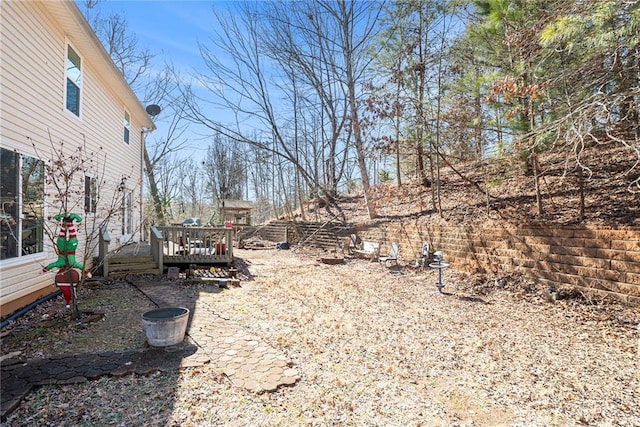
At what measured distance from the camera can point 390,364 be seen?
3646 millimetres

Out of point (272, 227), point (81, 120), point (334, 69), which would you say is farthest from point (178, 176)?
point (81, 120)

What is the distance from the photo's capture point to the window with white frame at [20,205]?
15.6 feet

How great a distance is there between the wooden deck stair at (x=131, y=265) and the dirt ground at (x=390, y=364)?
3.45 ft

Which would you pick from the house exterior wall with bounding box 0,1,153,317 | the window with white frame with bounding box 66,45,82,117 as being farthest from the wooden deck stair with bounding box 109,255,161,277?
the window with white frame with bounding box 66,45,82,117

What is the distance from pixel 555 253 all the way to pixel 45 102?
358 inches

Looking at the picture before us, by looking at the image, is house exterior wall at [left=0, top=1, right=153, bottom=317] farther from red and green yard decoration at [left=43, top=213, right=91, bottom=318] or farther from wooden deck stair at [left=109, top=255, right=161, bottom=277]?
wooden deck stair at [left=109, top=255, right=161, bottom=277]

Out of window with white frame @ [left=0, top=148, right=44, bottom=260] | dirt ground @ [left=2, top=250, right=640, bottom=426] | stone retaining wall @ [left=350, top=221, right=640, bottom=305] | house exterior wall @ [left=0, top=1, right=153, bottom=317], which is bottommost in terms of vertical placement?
dirt ground @ [left=2, top=250, right=640, bottom=426]

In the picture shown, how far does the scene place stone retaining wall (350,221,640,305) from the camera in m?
5.12

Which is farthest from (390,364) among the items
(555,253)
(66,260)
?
(66,260)

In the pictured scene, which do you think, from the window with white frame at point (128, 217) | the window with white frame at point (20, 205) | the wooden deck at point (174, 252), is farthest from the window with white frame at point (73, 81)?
the window with white frame at point (128, 217)

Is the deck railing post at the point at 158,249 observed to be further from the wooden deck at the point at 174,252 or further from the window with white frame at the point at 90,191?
the window with white frame at the point at 90,191

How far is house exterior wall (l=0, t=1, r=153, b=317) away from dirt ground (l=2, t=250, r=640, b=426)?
682 millimetres

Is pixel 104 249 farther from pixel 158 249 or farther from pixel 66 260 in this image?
pixel 66 260

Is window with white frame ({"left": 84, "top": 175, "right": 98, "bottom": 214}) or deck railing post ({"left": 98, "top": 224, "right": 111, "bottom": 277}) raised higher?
window with white frame ({"left": 84, "top": 175, "right": 98, "bottom": 214})
